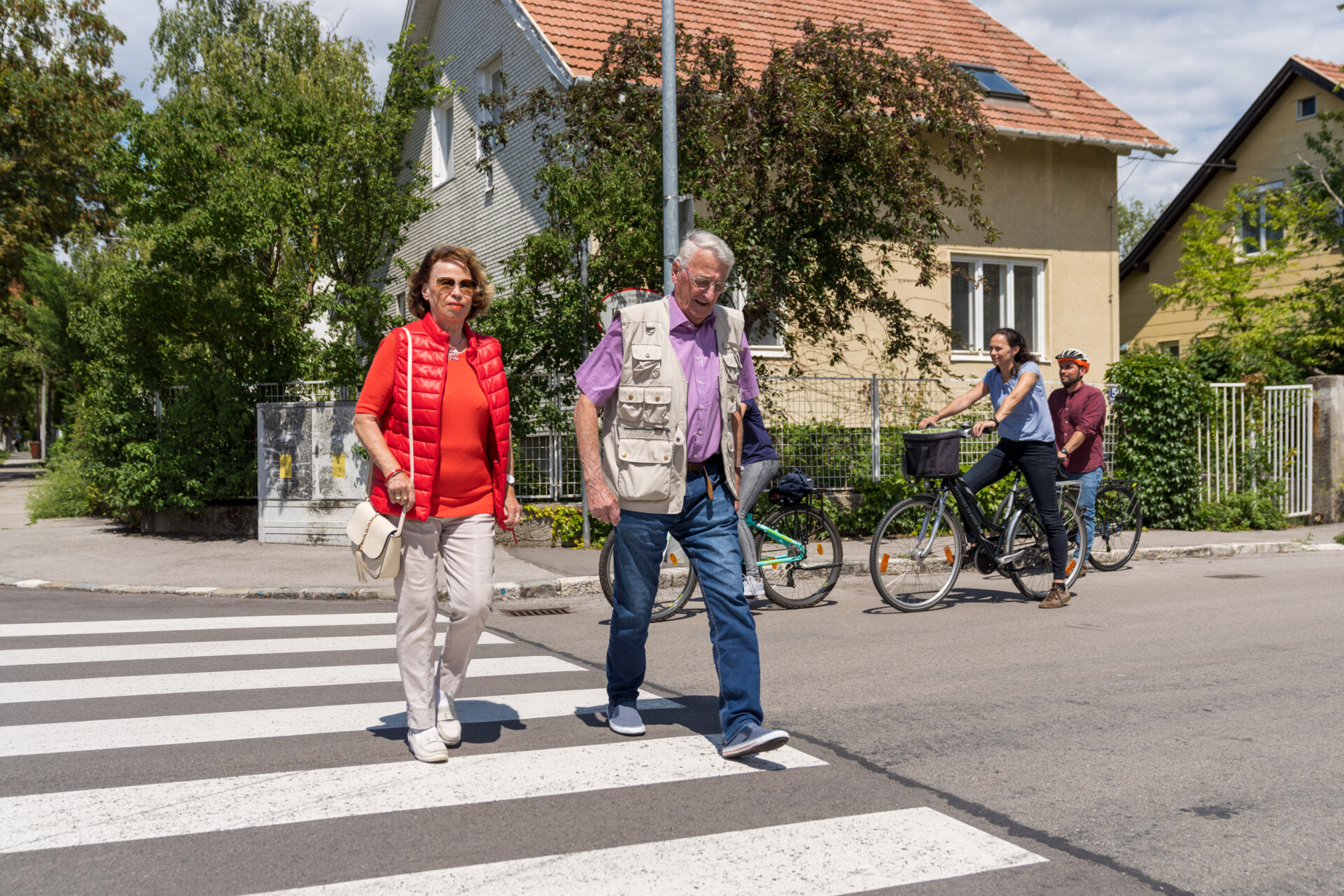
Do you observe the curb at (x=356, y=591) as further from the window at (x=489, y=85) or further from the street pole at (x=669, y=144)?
the window at (x=489, y=85)

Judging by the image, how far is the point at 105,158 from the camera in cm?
1265

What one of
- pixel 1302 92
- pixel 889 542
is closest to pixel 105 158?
pixel 889 542

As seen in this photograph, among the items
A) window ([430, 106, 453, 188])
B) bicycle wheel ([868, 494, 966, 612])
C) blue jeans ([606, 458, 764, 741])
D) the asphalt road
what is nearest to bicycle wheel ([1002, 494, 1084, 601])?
bicycle wheel ([868, 494, 966, 612])

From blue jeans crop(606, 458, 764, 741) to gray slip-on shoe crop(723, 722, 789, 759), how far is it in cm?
3

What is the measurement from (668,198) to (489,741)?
7.00 m

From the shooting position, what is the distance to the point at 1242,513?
15.0m

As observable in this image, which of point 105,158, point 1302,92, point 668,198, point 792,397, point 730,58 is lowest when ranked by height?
point 792,397

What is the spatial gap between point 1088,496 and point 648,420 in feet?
22.1

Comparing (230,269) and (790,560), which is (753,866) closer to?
(790,560)

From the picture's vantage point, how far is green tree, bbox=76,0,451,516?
12508mm

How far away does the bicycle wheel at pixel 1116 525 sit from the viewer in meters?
11.1

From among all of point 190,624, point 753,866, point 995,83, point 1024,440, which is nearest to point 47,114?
point 995,83

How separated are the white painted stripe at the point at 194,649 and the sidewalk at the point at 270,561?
6.26 feet

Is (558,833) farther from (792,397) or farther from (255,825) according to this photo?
(792,397)
